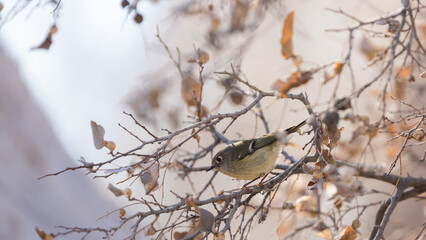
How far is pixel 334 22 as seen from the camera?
22.6 feet

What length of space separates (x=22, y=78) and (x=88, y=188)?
1447 mm

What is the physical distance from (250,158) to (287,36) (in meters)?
0.76

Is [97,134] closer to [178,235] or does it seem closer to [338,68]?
[178,235]

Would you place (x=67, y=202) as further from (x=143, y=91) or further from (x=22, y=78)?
(x=143, y=91)

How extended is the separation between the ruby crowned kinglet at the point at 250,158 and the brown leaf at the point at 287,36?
50cm

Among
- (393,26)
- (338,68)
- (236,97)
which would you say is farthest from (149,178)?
(393,26)

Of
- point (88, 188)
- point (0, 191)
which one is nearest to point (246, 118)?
point (88, 188)

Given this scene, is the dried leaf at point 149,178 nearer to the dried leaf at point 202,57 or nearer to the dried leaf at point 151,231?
the dried leaf at point 151,231

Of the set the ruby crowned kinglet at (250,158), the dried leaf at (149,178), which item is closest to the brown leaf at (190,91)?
the ruby crowned kinglet at (250,158)

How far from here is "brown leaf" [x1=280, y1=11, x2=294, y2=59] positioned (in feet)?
7.98

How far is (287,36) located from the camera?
2480mm

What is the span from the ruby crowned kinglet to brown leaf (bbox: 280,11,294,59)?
0.50 metres

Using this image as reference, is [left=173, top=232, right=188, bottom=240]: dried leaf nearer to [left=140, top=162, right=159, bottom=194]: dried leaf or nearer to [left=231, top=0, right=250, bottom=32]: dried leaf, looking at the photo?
[left=140, top=162, right=159, bottom=194]: dried leaf

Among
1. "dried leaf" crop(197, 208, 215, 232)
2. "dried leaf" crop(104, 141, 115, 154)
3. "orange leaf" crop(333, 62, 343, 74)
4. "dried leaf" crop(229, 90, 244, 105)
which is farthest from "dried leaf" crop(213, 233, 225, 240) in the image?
"orange leaf" crop(333, 62, 343, 74)
